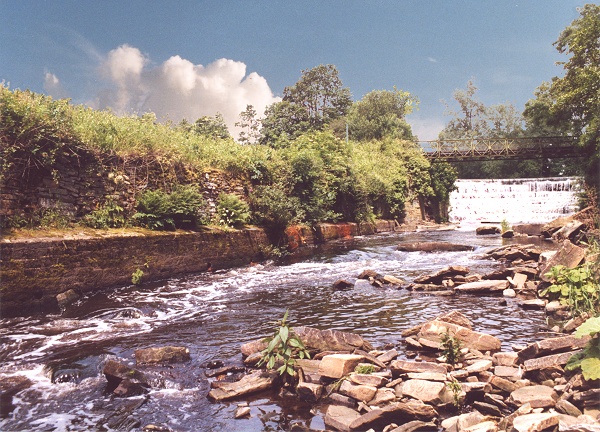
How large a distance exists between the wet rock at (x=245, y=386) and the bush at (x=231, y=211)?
856 centimetres

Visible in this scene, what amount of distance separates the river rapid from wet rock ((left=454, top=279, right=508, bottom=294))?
329mm

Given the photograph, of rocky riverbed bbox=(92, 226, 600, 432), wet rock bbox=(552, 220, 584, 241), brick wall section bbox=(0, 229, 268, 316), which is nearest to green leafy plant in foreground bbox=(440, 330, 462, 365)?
rocky riverbed bbox=(92, 226, 600, 432)

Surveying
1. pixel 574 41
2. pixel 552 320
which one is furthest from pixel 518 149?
pixel 552 320


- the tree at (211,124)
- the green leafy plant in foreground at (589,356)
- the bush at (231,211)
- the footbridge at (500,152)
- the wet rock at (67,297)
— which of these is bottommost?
the wet rock at (67,297)

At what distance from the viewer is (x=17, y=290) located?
7055mm

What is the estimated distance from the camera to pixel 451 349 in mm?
4543

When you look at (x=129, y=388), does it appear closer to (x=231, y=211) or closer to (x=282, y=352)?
(x=282, y=352)

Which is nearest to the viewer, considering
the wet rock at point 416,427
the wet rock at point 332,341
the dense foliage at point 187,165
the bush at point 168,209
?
the wet rock at point 416,427

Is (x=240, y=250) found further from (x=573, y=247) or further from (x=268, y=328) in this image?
(x=573, y=247)

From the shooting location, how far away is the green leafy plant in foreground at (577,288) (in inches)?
224

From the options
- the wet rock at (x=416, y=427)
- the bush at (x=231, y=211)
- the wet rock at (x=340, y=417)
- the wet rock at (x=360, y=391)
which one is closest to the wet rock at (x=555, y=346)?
the wet rock at (x=416, y=427)

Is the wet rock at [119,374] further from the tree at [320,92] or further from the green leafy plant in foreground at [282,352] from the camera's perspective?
the tree at [320,92]

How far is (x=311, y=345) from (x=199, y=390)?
1447mm

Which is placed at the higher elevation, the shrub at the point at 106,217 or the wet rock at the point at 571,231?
the shrub at the point at 106,217
